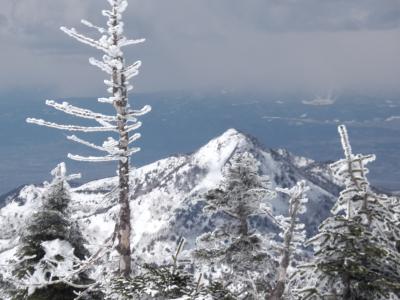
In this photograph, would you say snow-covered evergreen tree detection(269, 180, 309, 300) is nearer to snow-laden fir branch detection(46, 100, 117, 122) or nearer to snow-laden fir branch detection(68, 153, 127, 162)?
snow-laden fir branch detection(68, 153, 127, 162)

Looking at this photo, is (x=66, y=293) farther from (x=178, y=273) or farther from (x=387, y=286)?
(x=387, y=286)

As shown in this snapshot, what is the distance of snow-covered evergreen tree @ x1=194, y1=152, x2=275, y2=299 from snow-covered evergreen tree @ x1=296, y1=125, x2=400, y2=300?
11254mm

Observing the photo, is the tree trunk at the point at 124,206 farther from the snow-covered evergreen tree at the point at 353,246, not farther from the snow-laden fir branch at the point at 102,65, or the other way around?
the snow-covered evergreen tree at the point at 353,246

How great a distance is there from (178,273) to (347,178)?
5.60 meters

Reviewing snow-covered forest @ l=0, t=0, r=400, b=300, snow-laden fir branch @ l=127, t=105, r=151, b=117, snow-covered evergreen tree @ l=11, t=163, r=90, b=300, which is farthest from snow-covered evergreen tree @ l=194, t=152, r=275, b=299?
snow-laden fir branch @ l=127, t=105, r=151, b=117

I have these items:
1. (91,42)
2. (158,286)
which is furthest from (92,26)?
(158,286)

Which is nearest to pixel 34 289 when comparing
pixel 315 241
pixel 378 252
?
pixel 315 241

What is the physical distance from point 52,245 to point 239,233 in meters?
8.43

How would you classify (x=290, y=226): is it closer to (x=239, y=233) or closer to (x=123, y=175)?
(x=123, y=175)

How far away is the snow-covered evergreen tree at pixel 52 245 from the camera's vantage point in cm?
1682

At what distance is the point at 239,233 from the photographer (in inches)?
876

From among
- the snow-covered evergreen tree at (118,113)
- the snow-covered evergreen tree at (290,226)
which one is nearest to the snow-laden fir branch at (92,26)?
the snow-covered evergreen tree at (118,113)

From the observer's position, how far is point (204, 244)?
22188mm

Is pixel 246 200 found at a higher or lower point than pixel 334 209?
lower
